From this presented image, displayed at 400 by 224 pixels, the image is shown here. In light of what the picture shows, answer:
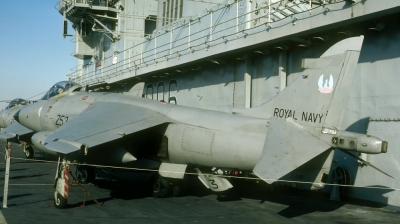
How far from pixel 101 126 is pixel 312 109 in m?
6.03

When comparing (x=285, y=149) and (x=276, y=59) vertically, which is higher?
(x=276, y=59)

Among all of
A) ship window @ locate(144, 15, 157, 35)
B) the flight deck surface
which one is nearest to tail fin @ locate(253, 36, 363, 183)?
the flight deck surface

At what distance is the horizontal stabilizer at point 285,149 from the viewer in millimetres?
8445

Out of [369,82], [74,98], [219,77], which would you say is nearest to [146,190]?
[74,98]

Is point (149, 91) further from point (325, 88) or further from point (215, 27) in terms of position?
point (325, 88)

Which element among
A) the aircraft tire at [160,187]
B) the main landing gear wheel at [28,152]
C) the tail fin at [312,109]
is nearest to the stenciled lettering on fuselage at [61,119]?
the aircraft tire at [160,187]

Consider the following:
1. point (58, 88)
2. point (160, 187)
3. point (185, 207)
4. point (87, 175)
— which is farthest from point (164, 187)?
point (58, 88)

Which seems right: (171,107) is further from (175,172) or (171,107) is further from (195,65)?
(195,65)

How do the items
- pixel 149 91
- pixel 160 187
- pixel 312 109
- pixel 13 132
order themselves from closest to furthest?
pixel 312 109
pixel 160 187
pixel 13 132
pixel 149 91

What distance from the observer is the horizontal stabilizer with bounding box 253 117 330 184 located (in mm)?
8445

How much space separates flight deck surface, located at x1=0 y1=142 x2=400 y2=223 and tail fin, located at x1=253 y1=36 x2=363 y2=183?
6.36 ft

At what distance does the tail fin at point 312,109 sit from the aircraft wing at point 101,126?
14.0 ft

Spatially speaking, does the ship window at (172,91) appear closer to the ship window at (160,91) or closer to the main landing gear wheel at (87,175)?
the ship window at (160,91)

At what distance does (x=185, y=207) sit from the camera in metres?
11.5
